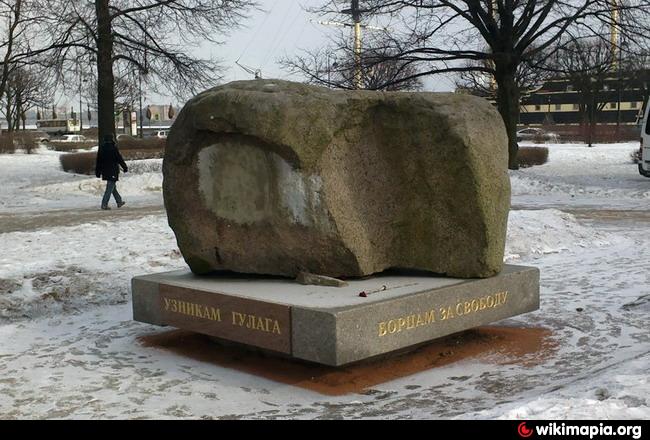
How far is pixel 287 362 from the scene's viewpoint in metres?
6.30

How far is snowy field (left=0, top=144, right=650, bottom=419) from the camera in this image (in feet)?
16.9

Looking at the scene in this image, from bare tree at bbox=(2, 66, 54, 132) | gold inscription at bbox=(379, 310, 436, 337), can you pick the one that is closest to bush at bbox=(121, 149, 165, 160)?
bare tree at bbox=(2, 66, 54, 132)

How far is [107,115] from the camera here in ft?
74.7

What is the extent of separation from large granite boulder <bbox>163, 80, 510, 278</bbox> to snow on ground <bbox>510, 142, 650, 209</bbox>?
11.2 m

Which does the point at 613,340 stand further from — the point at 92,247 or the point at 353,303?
the point at 92,247

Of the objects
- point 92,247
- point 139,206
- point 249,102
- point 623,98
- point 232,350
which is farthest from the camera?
point 623,98

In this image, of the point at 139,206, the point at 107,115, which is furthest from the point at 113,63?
the point at 139,206

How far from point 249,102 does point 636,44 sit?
59.1 feet

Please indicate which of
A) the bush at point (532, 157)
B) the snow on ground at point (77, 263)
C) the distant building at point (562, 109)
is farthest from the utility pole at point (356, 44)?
the distant building at point (562, 109)

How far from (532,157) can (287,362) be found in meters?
25.5

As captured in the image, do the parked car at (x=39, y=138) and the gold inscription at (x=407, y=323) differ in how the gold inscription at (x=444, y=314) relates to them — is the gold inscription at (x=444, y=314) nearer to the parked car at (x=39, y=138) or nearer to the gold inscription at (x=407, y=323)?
the gold inscription at (x=407, y=323)

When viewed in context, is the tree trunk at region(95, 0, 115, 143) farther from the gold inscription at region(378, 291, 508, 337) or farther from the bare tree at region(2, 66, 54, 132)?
the gold inscription at region(378, 291, 508, 337)

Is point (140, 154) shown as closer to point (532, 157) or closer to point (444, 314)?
point (532, 157)

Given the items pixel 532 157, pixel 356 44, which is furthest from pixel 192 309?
pixel 532 157
